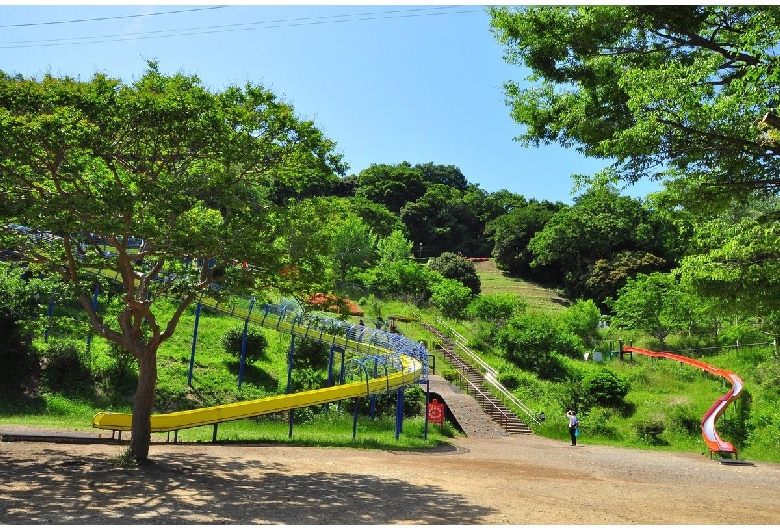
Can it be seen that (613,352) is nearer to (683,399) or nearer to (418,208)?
(683,399)

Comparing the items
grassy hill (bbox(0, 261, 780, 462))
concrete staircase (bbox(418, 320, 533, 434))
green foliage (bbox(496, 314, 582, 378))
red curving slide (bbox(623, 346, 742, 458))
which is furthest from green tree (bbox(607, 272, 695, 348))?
concrete staircase (bbox(418, 320, 533, 434))

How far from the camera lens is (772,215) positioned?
9938 millimetres

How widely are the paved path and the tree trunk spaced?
1431cm

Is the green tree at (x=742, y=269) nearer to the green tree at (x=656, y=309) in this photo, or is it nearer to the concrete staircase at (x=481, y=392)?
the concrete staircase at (x=481, y=392)

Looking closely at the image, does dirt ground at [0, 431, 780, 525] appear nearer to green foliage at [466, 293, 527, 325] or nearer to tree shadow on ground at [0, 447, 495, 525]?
tree shadow on ground at [0, 447, 495, 525]

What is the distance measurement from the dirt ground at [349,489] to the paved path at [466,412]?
7.30 m

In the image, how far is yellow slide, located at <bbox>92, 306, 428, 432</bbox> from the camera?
51.2ft

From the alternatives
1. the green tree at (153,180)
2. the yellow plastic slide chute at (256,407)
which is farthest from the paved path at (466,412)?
the green tree at (153,180)

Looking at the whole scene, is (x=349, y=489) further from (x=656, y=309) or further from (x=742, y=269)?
(x=656, y=309)

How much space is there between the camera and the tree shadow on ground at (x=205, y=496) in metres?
6.98

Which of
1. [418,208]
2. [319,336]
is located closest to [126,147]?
[319,336]

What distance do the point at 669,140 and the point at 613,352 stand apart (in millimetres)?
32188

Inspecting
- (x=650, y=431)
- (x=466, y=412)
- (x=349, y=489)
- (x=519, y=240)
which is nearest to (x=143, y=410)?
(x=349, y=489)

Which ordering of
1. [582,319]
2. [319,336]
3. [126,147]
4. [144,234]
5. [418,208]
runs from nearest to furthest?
1. [144,234]
2. [126,147]
3. [319,336]
4. [582,319]
5. [418,208]
